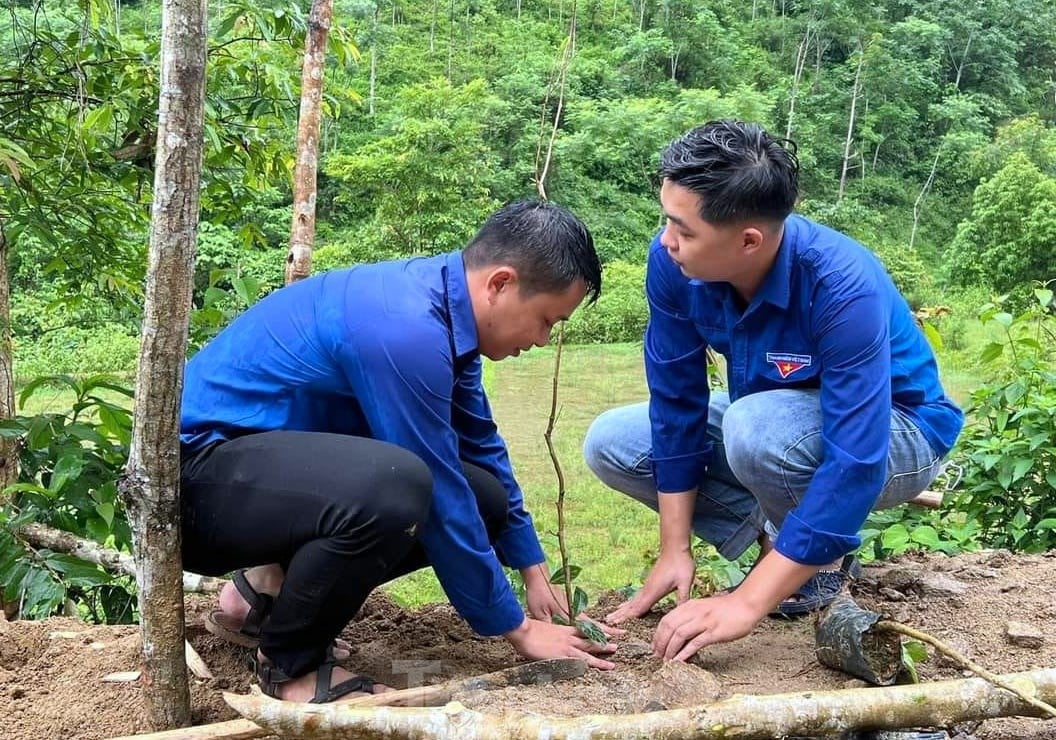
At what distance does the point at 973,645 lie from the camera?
2145mm

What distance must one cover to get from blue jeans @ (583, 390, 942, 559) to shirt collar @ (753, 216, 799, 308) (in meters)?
0.24

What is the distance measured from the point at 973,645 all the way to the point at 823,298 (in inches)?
34.0

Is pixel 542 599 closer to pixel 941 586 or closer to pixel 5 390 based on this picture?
pixel 941 586

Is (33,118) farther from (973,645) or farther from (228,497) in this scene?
(973,645)

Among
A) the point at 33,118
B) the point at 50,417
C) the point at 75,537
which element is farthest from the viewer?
the point at 33,118

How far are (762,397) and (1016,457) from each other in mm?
1570

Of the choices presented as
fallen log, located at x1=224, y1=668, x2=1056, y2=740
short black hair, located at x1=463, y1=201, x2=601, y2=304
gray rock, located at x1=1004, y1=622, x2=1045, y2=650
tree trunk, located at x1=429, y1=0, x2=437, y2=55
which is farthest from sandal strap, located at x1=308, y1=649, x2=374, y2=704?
tree trunk, located at x1=429, y1=0, x2=437, y2=55

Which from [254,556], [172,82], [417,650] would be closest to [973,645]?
[417,650]

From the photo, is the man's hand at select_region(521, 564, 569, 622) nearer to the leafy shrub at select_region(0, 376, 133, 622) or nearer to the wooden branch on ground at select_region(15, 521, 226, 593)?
the wooden branch on ground at select_region(15, 521, 226, 593)

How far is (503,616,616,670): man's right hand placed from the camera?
6.47ft

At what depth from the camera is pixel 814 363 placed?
7.24 feet

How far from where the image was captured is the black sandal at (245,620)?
82.4 inches

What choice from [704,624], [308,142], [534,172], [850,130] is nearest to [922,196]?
[850,130]

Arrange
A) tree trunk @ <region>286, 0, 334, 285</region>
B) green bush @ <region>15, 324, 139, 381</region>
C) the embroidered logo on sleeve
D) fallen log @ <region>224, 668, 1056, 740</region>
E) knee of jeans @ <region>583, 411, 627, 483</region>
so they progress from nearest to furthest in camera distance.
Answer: fallen log @ <region>224, 668, 1056, 740</region> < the embroidered logo on sleeve < knee of jeans @ <region>583, 411, 627, 483</region> < tree trunk @ <region>286, 0, 334, 285</region> < green bush @ <region>15, 324, 139, 381</region>
